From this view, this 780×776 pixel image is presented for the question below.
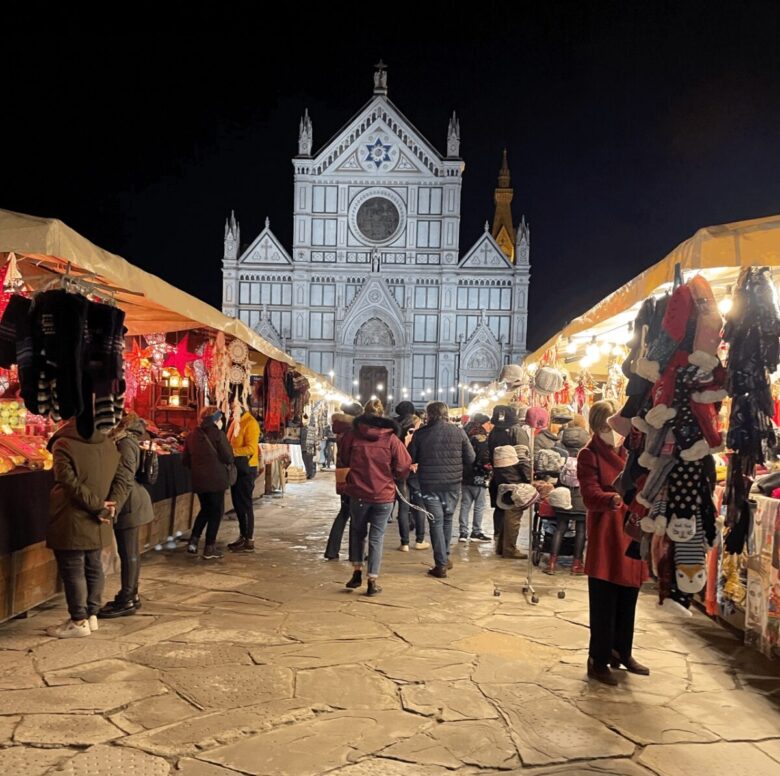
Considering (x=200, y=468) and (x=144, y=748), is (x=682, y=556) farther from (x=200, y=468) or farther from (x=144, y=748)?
(x=200, y=468)

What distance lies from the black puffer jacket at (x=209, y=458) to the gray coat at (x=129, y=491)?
1529 millimetres

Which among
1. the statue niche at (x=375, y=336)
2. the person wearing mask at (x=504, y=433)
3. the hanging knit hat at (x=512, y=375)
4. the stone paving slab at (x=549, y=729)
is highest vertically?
the statue niche at (x=375, y=336)

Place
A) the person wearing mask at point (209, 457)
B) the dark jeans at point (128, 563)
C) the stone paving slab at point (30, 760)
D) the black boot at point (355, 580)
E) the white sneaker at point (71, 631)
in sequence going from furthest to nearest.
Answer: the person wearing mask at point (209, 457) < the black boot at point (355, 580) < the dark jeans at point (128, 563) < the white sneaker at point (71, 631) < the stone paving slab at point (30, 760)

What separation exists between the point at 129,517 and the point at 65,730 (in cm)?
201

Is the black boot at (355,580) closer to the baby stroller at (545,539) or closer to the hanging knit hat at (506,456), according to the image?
the baby stroller at (545,539)

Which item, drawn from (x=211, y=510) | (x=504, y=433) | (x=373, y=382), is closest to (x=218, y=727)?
(x=211, y=510)

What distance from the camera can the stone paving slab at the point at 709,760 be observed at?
3027 millimetres

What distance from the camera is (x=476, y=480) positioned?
342 inches

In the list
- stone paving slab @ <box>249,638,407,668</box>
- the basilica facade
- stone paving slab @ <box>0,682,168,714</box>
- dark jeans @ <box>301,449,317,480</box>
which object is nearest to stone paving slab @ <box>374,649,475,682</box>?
stone paving slab @ <box>249,638,407,668</box>

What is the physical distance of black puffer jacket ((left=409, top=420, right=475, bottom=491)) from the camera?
6.71 metres

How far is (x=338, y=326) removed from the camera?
3778 cm

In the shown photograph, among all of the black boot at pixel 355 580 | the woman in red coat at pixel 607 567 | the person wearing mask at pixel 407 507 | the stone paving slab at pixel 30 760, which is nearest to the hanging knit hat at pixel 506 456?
the person wearing mask at pixel 407 507

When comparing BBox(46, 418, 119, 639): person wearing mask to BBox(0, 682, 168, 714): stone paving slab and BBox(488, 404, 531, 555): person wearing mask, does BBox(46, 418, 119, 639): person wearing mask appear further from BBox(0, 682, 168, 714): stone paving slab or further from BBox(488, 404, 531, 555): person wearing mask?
BBox(488, 404, 531, 555): person wearing mask

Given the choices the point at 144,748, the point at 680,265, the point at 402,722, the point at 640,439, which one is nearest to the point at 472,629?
the point at 402,722
